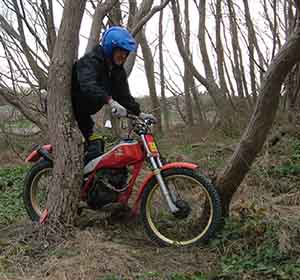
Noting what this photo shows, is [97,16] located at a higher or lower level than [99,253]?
higher

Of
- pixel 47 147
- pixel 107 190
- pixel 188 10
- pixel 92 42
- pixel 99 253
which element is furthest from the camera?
pixel 188 10

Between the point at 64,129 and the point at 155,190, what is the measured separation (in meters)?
1.02

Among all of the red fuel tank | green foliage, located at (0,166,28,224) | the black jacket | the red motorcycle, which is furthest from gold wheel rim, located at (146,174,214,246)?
green foliage, located at (0,166,28,224)

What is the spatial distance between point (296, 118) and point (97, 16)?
11.7 feet

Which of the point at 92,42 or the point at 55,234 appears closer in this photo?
the point at 55,234

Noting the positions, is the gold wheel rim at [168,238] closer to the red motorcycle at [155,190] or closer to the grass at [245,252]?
the red motorcycle at [155,190]

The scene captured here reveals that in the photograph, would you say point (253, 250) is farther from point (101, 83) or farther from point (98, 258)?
point (101, 83)

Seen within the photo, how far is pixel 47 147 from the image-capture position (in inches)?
213

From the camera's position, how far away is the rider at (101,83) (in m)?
4.72

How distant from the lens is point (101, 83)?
495 centimetres

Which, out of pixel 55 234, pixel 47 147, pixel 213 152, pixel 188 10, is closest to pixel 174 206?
pixel 55 234

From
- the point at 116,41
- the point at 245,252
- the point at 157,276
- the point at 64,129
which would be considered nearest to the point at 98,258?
the point at 157,276

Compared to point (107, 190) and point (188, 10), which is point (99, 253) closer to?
point (107, 190)

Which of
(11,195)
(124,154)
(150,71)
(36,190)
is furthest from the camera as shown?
(150,71)
